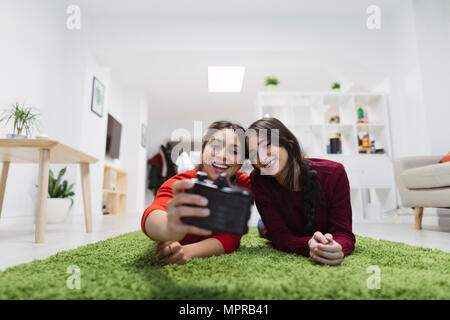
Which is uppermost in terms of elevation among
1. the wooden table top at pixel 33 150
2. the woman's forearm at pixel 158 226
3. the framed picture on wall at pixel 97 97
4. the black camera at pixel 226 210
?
the framed picture on wall at pixel 97 97

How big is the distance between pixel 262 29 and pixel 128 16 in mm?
1537

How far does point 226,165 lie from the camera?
2.78ft

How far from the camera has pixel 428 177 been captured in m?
1.95

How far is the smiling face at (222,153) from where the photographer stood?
2.76 ft

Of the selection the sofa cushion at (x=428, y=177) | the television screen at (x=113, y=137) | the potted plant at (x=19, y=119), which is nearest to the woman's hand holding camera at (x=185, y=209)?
the potted plant at (x=19, y=119)

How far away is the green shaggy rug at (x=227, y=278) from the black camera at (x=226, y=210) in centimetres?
12

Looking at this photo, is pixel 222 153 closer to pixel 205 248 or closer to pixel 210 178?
pixel 210 178

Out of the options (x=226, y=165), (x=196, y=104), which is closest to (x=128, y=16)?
(x=196, y=104)

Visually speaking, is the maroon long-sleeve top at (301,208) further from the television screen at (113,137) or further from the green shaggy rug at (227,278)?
the television screen at (113,137)

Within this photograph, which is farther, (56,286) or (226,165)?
(226,165)

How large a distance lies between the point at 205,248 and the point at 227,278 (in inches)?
9.9

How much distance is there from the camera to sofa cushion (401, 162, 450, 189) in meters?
1.85
